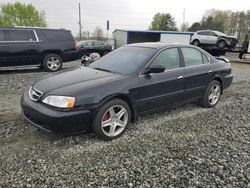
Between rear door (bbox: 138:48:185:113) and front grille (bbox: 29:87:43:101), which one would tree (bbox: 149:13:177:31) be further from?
front grille (bbox: 29:87:43:101)

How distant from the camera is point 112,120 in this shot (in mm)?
3559

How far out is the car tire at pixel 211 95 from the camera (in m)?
5.07

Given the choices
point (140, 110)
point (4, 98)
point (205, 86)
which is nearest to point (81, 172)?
point (140, 110)

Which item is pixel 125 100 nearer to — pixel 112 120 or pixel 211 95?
pixel 112 120

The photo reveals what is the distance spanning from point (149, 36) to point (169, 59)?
73.7ft

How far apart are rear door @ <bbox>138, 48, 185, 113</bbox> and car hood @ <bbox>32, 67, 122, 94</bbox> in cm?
57

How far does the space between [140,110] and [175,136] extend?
721 mm

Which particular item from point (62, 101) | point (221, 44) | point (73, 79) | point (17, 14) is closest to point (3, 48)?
point (73, 79)

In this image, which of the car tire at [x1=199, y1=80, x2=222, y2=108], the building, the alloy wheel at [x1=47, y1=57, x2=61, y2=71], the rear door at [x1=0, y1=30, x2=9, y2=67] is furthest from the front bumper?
the building

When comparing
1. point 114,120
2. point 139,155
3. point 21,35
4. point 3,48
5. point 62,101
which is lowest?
point 139,155

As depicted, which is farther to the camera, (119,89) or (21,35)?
(21,35)

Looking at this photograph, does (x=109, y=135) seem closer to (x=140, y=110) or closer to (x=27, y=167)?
(x=140, y=110)

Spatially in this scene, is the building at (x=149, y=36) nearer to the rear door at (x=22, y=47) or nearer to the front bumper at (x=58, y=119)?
the rear door at (x=22, y=47)

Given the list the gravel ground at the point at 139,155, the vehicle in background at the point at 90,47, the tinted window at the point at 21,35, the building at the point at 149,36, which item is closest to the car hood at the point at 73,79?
the gravel ground at the point at 139,155
